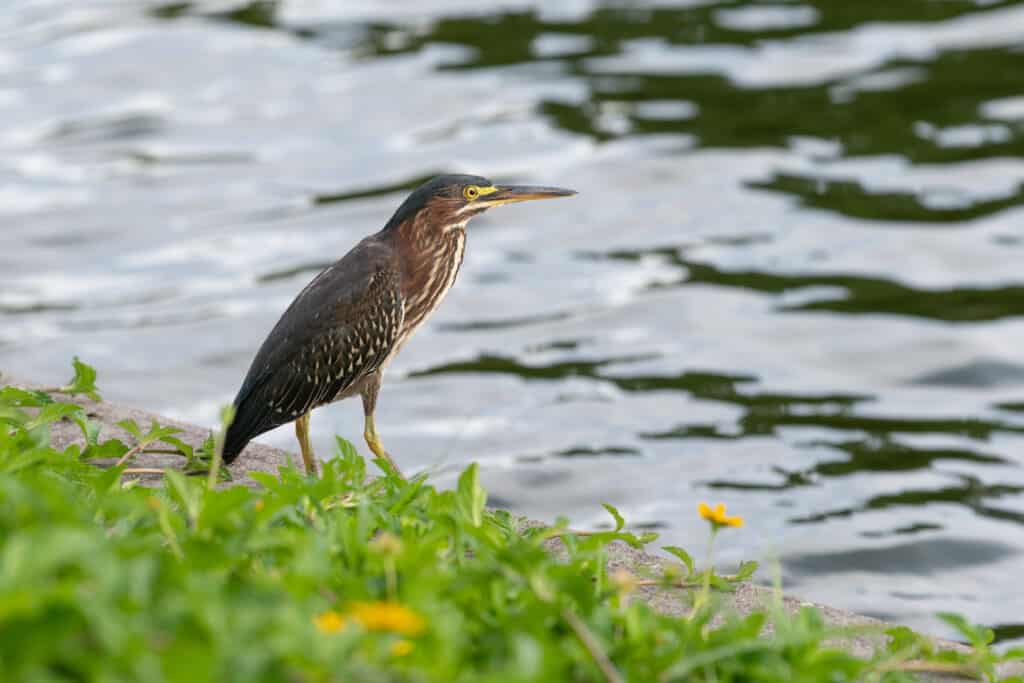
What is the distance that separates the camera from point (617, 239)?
13164mm

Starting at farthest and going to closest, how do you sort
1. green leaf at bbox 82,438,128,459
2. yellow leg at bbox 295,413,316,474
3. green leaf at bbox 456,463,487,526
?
yellow leg at bbox 295,413,316,474 < green leaf at bbox 82,438,128,459 < green leaf at bbox 456,463,487,526

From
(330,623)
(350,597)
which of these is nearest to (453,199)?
(350,597)

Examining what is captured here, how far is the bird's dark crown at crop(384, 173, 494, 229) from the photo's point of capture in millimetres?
7043

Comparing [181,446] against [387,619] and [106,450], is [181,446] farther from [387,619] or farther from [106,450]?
[387,619]

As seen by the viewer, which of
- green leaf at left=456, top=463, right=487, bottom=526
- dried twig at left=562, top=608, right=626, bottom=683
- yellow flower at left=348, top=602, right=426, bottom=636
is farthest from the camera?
green leaf at left=456, top=463, right=487, bottom=526

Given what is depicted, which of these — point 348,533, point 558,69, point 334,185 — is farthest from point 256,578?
Answer: point 558,69

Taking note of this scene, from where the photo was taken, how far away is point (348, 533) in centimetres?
408

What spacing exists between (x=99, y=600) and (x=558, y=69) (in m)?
13.6

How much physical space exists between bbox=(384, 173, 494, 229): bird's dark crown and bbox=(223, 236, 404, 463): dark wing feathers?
0.82 ft

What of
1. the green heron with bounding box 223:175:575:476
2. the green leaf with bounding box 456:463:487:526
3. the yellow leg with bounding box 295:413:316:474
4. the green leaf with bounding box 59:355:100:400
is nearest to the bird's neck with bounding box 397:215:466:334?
the green heron with bounding box 223:175:575:476

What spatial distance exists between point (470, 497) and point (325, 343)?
216cm

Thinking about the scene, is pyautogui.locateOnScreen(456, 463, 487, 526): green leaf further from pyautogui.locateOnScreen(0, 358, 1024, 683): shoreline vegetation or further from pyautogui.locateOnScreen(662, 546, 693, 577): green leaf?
pyautogui.locateOnScreen(662, 546, 693, 577): green leaf

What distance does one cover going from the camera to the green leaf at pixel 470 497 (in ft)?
14.8

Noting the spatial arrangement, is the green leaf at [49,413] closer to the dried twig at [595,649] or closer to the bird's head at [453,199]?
the bird's head at [453,199]
